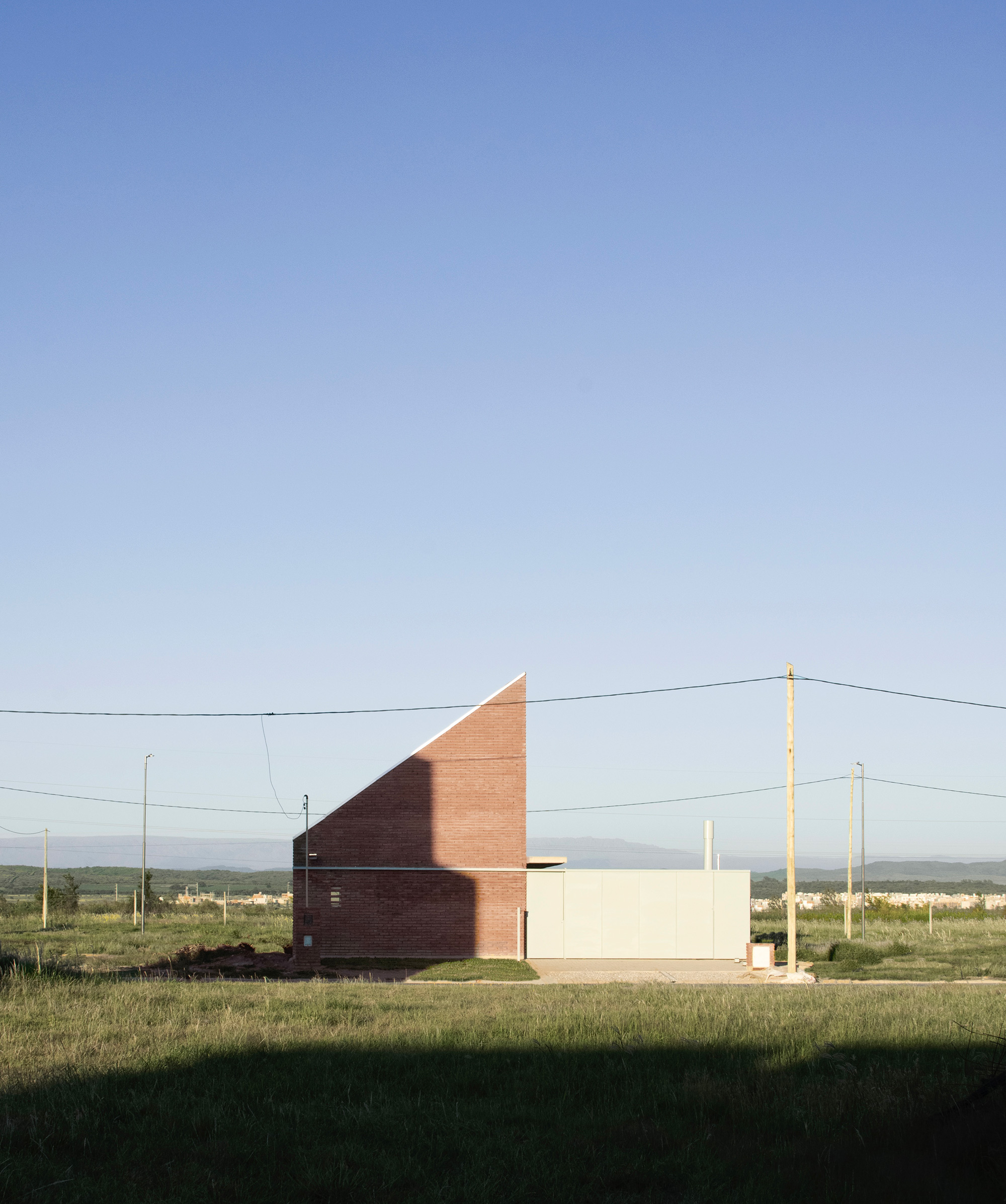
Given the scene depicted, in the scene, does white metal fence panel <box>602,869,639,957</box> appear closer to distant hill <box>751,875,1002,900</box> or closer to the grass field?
the grass field

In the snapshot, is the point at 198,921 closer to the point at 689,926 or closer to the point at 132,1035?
the point at 689,926

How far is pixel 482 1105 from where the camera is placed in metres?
9.32

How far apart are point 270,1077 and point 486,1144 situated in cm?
317

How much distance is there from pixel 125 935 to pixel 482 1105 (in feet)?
130

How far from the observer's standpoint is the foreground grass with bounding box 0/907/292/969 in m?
34.2

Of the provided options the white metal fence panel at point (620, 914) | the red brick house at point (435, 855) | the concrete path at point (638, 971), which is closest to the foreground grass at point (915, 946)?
the concrete path at point (638, 971)

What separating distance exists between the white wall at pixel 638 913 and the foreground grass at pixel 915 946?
3.06m

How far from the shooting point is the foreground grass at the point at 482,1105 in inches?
283

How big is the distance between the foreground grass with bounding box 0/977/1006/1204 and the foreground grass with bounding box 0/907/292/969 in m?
12.1

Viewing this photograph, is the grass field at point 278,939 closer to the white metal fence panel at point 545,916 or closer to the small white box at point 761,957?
the small white box at point 761,957

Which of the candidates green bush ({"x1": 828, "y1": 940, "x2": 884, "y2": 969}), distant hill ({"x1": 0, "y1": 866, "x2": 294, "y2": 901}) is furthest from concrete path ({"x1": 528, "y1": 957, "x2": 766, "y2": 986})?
distant hill ({"x1": 0, "y1": 866, "x2": 294, "y2": 901})

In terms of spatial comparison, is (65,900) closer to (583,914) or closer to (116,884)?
(583,914)

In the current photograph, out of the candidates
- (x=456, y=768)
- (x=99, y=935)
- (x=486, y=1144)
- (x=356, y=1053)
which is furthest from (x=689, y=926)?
(x=486, y=1144)

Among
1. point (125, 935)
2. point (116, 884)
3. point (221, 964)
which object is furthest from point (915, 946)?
point (116, 884)
